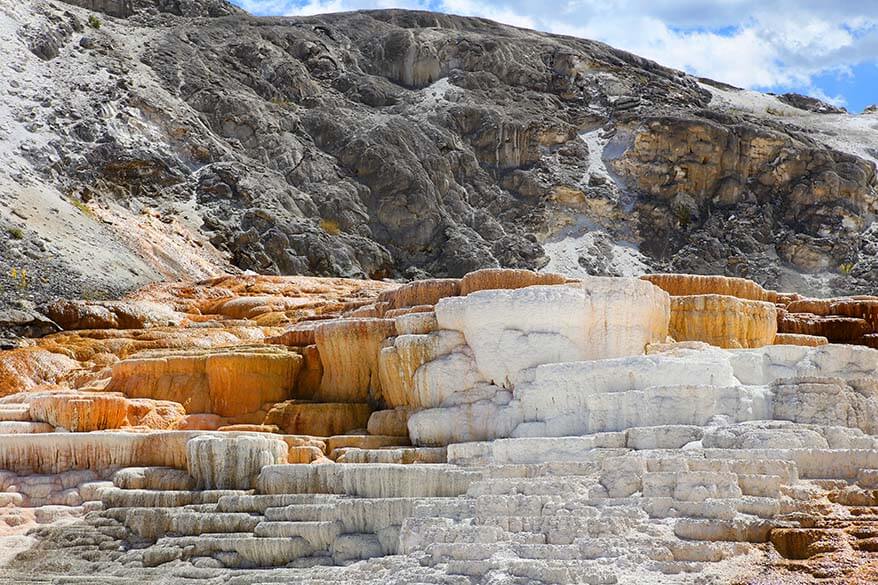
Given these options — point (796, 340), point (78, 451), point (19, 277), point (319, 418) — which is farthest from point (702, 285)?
point (19, 277)

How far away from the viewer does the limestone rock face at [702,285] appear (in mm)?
23859

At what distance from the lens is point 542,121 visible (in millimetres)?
50719

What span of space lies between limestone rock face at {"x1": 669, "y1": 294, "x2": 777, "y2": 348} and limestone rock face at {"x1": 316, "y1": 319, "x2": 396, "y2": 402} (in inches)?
191

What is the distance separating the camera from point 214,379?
21578 millimetres

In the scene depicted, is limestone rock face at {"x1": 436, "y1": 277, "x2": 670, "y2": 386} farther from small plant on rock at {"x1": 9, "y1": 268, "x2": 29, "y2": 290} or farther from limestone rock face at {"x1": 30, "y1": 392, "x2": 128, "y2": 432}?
small plant on rock at {"x1": 9, "y1": 268, "x2": 29, "y2": 290}

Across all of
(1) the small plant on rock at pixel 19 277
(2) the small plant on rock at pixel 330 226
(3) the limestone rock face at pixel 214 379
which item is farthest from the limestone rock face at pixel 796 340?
(2) the small plant on rock at pixel 330 226

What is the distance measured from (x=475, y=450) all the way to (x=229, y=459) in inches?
139

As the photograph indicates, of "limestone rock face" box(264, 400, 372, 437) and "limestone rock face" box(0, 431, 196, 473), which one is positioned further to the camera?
"limestone rock face" box(264, 400, 372, 437)

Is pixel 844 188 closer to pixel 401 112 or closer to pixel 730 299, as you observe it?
pixel 401 112

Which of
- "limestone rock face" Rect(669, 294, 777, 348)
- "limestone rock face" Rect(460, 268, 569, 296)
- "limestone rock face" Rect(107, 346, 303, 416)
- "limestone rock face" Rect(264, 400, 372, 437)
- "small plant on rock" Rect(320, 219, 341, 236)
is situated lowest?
"limestone rock face" Rect(264, 400, 372, 437)

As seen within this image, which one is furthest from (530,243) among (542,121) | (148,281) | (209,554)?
(209,554)

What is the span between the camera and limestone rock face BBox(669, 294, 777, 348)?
69.2 feet

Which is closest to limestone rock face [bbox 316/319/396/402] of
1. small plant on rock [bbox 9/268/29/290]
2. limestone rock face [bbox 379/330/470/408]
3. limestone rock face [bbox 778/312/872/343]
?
limestone rock face [bbox 379/330/470/408]

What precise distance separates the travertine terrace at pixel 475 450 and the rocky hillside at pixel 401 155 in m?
16.0
